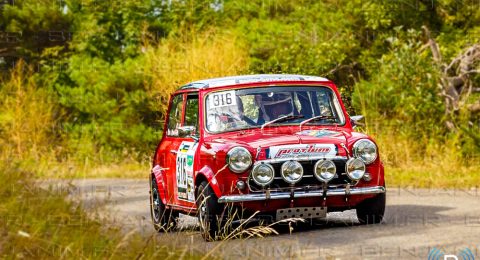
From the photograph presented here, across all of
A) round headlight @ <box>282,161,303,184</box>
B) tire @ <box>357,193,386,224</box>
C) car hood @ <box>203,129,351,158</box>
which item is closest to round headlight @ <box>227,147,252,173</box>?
car hood @ <box>203,129,351,158</box>

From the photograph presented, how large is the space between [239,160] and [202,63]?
57.2ft

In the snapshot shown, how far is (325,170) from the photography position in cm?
1130

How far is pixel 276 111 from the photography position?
12484 millimetres

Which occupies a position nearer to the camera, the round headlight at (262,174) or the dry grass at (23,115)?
the round headlight at (262,174)

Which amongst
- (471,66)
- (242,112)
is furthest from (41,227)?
(471,66)

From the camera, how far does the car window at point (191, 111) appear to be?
41.9 ft

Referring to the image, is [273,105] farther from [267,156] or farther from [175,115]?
[175,115]

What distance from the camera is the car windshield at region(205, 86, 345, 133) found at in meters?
12.3

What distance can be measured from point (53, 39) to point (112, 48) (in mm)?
3224

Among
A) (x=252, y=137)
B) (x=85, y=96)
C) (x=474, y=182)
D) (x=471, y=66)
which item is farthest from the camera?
(x=85, y=96)

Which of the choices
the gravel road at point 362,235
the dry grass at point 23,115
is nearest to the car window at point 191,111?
the gravel road at point 362,235

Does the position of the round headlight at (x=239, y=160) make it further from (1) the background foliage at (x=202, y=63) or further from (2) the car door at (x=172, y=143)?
(1) the background foliage at (x=202, y=63)

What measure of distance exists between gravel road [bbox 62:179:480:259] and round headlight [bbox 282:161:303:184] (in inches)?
21.7

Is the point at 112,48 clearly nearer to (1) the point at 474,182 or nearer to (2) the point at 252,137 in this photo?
(1) the point at 474,182
